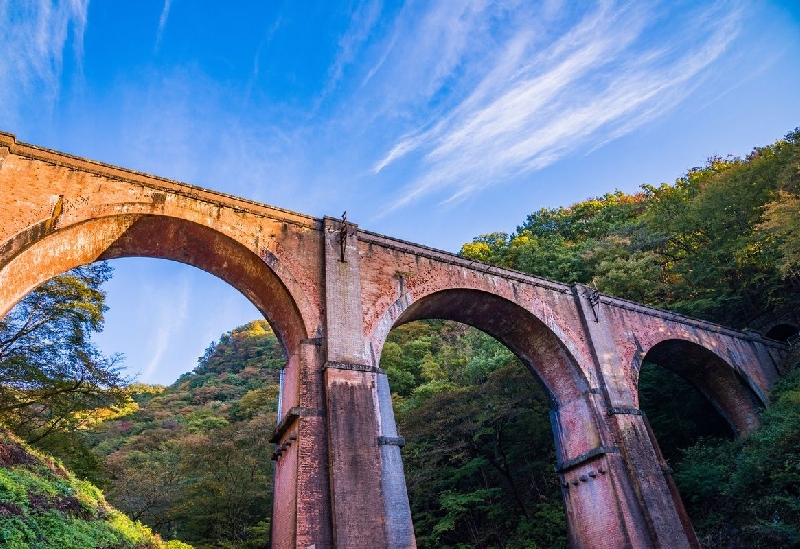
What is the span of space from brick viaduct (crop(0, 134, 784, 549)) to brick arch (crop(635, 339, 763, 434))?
1.79 m

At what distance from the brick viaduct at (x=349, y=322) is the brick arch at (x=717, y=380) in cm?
179

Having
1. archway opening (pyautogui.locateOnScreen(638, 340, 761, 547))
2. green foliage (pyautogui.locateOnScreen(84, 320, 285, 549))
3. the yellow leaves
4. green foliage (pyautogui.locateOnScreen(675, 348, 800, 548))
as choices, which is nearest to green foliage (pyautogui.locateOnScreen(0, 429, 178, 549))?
green foliage (pyautogui.locateOnScreen(84, 320, 285, 549))

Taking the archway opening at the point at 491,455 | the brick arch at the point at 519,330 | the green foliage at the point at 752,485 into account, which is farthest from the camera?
the archway opening at the point at 491,455

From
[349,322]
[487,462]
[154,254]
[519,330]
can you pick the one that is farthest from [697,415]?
[154,254]

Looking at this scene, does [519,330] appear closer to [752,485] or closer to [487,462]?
[487,462]

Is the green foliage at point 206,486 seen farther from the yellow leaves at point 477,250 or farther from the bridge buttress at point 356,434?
the yellow leaves at point 477,250

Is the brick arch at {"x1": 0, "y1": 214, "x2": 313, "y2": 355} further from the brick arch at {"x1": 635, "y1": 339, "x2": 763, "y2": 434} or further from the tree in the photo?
the brick arch at {"x1": 635, "y1": 339, "x2": 763, "y2": 434}

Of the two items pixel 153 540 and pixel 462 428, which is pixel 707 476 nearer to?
pixel 462 428

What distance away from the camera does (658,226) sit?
23281 mm

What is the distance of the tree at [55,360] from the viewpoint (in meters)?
11.5

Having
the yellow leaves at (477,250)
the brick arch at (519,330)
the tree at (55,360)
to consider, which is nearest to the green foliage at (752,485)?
the brick arch at (519,330)

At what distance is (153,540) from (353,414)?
21.3ft

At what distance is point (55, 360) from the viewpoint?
469 inches

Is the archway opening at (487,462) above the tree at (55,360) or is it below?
below
